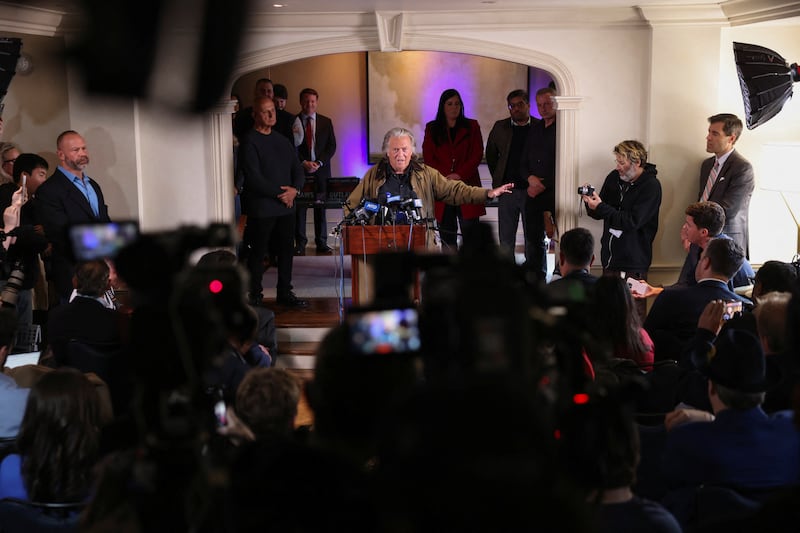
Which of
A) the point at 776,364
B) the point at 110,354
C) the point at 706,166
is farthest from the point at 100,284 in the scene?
the point at 706,166

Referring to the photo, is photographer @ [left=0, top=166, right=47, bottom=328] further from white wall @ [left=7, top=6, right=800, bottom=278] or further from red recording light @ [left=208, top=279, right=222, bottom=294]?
red recording light @ [left=208, top=279, right=222, bottom=294]

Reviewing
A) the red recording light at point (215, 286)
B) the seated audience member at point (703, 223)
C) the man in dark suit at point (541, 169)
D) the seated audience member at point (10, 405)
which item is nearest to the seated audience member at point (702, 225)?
the seated audience member at point (703, 223)

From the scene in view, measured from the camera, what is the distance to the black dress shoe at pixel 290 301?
6812 millimetres

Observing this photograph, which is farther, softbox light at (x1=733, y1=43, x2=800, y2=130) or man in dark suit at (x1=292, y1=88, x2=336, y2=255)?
man in dark suit at (x1=292, y1=88, x2=336, y2=255)

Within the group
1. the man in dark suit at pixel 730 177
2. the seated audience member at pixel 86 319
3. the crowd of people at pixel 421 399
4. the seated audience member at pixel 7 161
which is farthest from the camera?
the seated audience member at pixel 7 161

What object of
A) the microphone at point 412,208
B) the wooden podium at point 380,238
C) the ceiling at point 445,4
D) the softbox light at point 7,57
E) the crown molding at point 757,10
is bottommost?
the wooden podium at point 380,238

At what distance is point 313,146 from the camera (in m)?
8.98

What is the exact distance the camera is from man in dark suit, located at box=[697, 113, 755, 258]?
20.9ft

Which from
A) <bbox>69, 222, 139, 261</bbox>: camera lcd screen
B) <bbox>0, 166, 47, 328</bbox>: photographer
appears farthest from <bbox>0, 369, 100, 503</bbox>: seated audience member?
<bbox>0, 166, 47, 328</bbox>: photographer

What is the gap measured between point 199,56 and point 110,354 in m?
3.16

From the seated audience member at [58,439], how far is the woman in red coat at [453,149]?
540 cm

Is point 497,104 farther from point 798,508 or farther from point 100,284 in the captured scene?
point 798,508

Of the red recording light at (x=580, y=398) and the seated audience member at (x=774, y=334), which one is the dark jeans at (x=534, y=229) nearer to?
the seated audience member at (x=774, y=334)

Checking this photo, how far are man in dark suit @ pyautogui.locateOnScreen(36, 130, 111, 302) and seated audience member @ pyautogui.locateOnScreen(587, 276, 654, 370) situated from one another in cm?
341
